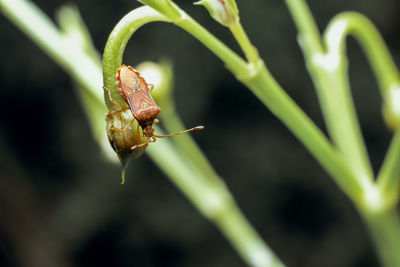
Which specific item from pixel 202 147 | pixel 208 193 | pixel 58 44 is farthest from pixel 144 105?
pixel 202 147

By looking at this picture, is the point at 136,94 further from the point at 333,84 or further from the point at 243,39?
the point at 333,84

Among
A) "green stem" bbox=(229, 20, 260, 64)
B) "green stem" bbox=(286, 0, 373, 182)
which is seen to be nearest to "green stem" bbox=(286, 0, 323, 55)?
"green stem" bbox=(286, 0, 373, 182)

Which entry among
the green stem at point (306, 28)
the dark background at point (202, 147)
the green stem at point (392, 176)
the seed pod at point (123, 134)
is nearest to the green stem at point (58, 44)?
the seed pod at point (123, 134)

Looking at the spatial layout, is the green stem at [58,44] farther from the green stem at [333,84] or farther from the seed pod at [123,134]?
the green stem at [333,84]

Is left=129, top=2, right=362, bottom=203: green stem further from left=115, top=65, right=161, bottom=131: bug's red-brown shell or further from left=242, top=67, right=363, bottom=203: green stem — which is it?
left=115, top=65, right=161, bottom=131: bug's red-brown shell

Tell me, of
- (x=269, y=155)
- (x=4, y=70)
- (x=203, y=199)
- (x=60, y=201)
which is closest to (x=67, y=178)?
(x=60, y=201)

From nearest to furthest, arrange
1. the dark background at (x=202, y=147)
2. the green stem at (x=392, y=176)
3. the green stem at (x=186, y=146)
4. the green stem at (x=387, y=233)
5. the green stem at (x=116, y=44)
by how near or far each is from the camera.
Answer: the green stem at (x=116, y=44) → the green stem at (x=392, y=176) → the green stem at (x=387, y=233) → the green stem at (x=186, y=146) → the dark background at (x=202, y=147)
